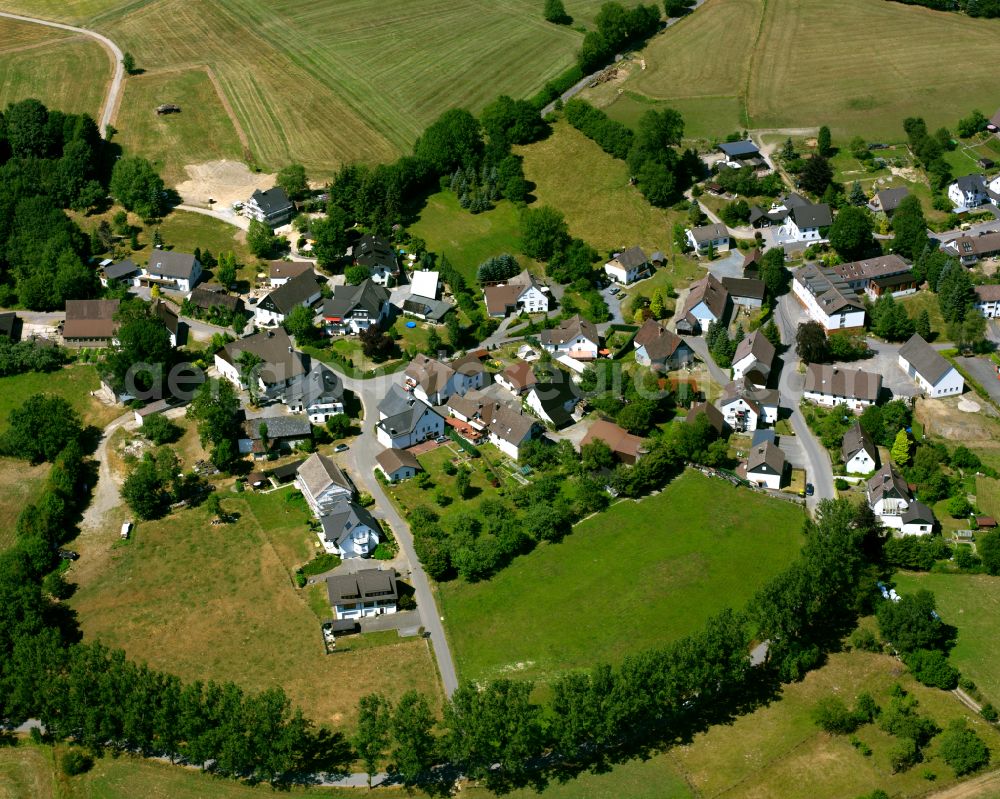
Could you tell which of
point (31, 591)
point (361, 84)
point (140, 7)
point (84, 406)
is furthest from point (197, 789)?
point (140, 7)

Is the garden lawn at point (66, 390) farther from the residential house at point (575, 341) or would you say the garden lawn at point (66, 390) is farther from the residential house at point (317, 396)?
the residential house at point (575, 341)

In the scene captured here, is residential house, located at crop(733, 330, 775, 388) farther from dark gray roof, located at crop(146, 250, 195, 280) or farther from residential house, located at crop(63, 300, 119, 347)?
residential house, located at crop(63, 300, 119, 347)

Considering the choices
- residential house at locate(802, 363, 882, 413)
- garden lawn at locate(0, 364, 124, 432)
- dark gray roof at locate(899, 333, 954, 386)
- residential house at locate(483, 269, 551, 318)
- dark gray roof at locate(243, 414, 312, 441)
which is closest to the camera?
dark gray roof at locate(243, 414, 312, 441)

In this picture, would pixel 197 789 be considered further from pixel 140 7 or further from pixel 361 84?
pixel 140 7

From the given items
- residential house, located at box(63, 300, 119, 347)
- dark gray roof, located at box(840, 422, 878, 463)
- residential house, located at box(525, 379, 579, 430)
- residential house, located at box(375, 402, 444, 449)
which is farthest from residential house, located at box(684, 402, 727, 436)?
residential house, located at box(63, 300, 119, 347)

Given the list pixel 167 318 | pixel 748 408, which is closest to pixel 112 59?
pixel 167 318
